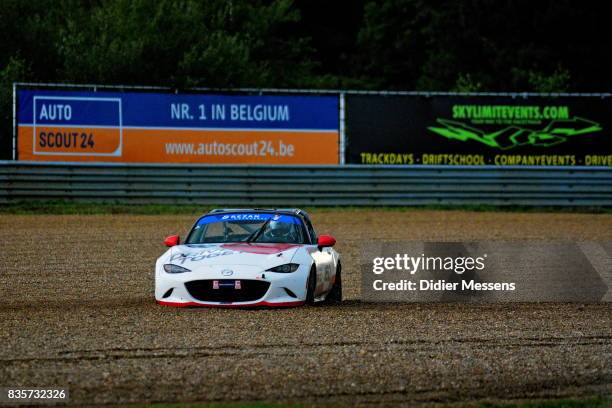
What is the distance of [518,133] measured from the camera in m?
27.2

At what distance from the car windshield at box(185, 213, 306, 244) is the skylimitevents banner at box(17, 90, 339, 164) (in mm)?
11995

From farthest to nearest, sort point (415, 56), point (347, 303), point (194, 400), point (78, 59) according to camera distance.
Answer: point (415, 56) → point (78, 59) → point (347, 303) → point (194, 400)

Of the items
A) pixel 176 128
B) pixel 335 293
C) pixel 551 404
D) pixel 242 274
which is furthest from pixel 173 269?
pixel 176 128

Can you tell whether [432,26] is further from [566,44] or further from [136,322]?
[136,322]

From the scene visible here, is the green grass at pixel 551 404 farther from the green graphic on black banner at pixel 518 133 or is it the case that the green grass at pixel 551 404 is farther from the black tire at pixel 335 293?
the green graphic on black banner at pixel 518 133

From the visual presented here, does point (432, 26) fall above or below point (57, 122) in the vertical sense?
above

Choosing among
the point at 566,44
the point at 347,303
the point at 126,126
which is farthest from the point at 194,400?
the point at 566,44

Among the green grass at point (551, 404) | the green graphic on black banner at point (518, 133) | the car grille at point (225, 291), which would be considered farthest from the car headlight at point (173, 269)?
the green graphic on black banner at point (518, 133)

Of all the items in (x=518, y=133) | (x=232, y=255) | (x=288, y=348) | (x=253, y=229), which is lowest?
(x=288, y=348)

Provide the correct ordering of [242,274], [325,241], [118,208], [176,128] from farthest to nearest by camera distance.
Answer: [176,128] → [118,208] → [325,241] → [242,274]

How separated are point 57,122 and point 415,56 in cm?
3304

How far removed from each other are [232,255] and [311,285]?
0.94 m

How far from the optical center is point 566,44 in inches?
2007

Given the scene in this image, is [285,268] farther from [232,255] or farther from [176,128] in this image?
[176,128]
